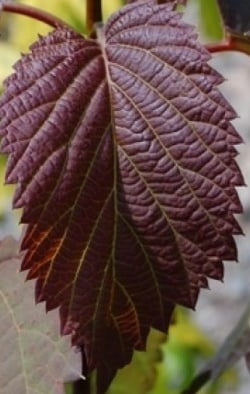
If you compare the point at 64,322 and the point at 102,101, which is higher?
the point at 102,101

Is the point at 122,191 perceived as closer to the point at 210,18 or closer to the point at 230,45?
the point at 230,45

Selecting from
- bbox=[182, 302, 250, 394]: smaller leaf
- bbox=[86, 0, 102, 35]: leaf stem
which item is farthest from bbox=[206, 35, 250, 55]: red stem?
bbox=[182, 302, 250, 394]: smaller leaf

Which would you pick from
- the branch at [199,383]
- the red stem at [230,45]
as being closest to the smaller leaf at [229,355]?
the branch at [199,383]

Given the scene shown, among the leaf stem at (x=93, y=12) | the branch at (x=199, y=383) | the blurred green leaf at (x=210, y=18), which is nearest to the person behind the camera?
the leaf stem at (x=93, y=12)

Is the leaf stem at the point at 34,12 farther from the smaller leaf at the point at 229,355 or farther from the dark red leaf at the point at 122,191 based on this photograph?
the smaller leaf at the point at 229,355

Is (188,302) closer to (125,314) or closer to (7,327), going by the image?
(125,314)

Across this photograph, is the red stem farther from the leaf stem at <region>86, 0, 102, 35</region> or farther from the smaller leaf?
the smaller leaf

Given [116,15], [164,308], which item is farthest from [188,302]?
[116,15]
